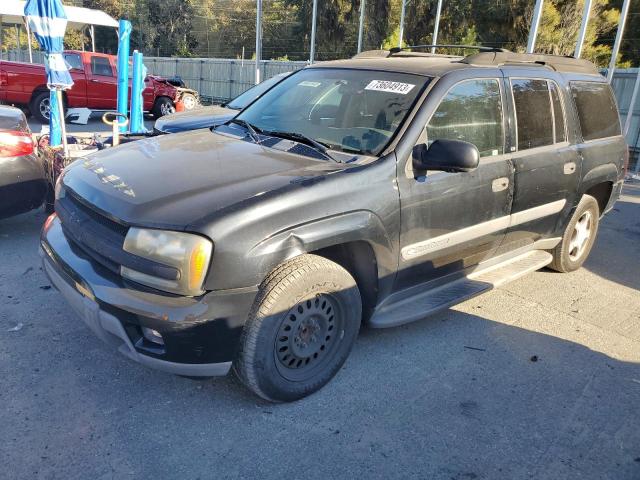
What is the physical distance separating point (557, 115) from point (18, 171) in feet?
15.7

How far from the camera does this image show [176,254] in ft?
8.07

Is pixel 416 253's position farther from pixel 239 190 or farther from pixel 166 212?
pixel 166 212

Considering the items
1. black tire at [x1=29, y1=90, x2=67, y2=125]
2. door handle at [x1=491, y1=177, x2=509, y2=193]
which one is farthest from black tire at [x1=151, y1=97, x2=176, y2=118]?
door handle at [x1=491, y1=177, x2=509, y2=193]

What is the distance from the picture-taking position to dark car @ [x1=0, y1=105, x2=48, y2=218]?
4.92m

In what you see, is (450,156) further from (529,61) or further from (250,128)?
(529,61)

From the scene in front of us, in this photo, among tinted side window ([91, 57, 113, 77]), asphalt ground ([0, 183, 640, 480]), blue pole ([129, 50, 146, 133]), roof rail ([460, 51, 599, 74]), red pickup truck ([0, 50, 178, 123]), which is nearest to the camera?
asphalt ground ([0, 183, 640, 480])

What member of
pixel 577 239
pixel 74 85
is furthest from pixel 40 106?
pixel 577 239

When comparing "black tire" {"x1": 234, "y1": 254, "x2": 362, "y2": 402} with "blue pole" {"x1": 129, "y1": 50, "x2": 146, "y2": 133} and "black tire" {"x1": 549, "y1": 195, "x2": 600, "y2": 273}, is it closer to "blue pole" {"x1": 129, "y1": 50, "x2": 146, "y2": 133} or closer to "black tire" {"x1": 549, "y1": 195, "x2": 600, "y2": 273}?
"black tire" {"x1": 549, "y1": 195, "x2": 600, "y2": 273}

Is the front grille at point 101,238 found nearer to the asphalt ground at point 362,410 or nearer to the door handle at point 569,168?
the asphalt ground at point 362,410

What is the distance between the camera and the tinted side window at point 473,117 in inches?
136

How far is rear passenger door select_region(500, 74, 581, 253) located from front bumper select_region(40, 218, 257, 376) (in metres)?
2.39

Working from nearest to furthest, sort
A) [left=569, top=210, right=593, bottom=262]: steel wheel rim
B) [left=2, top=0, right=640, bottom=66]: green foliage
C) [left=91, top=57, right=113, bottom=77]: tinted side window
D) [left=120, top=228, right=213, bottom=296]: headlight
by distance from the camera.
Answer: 1. [left=120, top=228, right=213, bottom=296]: headlight
2. [left=569, top=210, right=593, bottom=262]: steel wheel rim
3. [left=91, top=57, right=113, bottom=77]: tinted side window
4. [left=2, top=0, right=640, bottom=66]: green foliage

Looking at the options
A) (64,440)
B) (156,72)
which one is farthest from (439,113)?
(156,72)

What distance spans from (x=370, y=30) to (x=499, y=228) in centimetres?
2928
